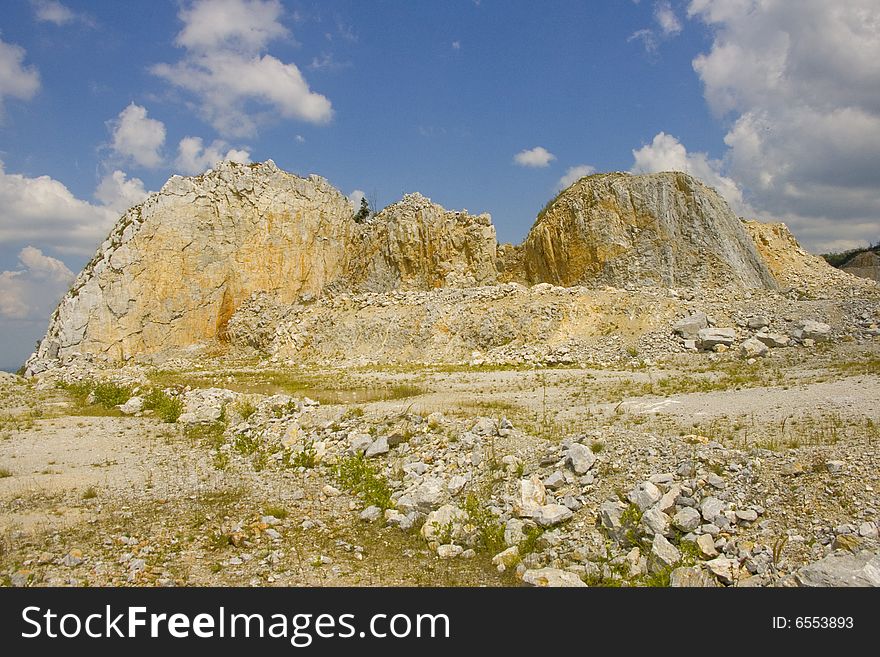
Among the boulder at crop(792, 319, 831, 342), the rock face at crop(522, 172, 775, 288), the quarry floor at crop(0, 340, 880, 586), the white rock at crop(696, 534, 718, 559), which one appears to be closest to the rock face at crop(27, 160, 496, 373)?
the rock face at crop(522, 172, 775, 288)

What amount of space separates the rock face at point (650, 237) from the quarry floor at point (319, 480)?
2093 cm

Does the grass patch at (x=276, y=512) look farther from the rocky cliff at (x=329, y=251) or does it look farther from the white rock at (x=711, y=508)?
the rocky cliff at (x=329, y=251)

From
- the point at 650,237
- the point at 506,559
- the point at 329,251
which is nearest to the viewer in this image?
the point at 506,559

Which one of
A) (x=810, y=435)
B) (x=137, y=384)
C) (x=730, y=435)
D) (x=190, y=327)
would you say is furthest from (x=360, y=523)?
(x=190, y=327)

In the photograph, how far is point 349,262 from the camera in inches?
1959

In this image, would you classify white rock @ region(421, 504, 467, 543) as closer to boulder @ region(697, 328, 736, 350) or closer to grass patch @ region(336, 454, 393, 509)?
grass patch @ region(336, 454, 393, 509)

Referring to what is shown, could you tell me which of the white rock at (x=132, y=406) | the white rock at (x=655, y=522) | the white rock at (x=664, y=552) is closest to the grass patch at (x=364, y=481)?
the white rock at (x=655, y=522)

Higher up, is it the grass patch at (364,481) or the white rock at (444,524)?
the grass patch at (364,481)

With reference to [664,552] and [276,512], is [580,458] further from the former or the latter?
[276,512]

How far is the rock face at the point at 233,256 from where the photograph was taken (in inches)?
1517

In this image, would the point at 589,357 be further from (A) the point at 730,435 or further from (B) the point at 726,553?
(B) the point at 726,553

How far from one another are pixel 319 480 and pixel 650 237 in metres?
36.4

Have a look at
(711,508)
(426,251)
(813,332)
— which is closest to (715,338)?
(813,332)

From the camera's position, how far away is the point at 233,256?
43.7m
